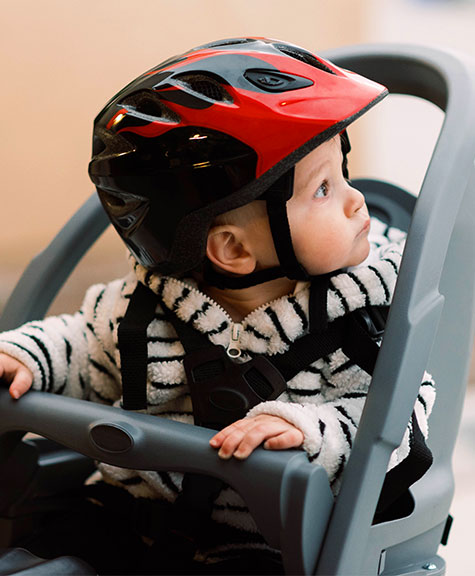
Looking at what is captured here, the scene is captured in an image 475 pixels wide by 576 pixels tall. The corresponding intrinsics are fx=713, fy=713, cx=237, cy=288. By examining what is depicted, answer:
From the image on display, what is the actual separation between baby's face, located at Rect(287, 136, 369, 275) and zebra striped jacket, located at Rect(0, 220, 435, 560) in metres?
0.02

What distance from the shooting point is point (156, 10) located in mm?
1402

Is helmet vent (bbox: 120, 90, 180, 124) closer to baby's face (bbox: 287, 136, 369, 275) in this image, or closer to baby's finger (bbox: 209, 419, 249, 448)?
baby's face (bbox: 287, 136, 369, 275)

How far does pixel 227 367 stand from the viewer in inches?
25.1

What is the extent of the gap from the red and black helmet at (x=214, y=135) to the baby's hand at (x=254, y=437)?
0.17m

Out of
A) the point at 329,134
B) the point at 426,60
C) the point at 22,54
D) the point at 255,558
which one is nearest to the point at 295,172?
the point at 329,134

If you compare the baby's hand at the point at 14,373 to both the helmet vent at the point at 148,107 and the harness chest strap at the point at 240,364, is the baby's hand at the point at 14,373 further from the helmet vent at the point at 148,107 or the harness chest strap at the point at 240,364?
the helmet vent at the point at 148,107

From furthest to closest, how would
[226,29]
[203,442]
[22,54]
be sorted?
1. [226,29]
2. [22,54]
3. [203,442]

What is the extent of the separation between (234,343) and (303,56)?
270mm

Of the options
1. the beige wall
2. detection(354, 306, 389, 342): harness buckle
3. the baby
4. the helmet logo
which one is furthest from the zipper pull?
the beige wall

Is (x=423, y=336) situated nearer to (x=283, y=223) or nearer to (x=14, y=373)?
(x=283, y=223)

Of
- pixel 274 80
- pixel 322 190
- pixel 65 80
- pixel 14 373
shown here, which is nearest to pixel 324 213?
pixel 322 190

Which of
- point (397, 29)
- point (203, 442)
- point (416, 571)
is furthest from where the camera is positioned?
point (397, 29)

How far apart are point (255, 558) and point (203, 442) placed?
0.59ft

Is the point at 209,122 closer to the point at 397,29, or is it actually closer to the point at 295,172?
the point at 295,172
